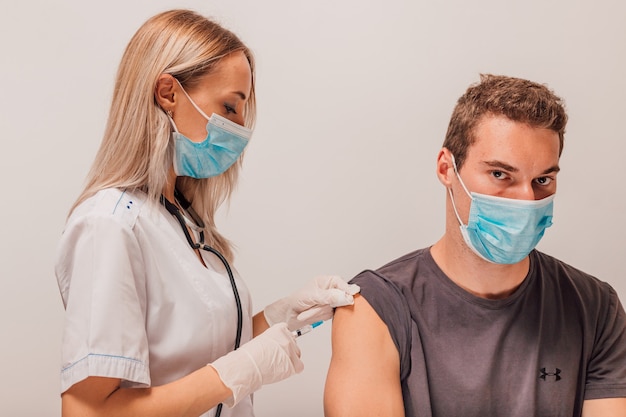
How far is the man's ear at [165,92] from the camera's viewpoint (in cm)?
172

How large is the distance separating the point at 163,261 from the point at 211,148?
29cm

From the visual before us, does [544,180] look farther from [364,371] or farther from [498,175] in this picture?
[364,371]

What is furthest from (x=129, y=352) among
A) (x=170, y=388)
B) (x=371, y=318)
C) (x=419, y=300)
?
(x=419, y=300)

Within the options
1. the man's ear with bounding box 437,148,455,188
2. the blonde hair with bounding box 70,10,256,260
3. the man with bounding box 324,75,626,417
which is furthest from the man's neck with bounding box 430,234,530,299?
the blonde hair with bounding box 70,10,256,260

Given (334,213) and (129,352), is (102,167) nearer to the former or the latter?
Answer: (129,352)

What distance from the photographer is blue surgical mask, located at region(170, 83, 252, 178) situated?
1767 mm

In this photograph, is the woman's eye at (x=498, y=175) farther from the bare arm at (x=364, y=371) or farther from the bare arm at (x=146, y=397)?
the bare arm at (x=146, y=397)

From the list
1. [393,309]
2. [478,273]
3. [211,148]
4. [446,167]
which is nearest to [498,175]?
[446,167]

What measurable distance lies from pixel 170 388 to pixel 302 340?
1.14 m

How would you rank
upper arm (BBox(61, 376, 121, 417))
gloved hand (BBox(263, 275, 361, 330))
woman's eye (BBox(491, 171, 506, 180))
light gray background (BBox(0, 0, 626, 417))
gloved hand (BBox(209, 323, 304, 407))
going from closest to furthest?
upper arm (BBox(61, 376, 121, 417))
gloved hand (BBox(209, 323, 304, 407))
woman's eye (BBox(491, 171, 506, 180))
gloved hand (BBox(263, 275, 361, 330))
light gray background (BBox(0, 0, 626, 417))

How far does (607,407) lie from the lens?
1.80 m

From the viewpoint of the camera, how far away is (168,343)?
1675 millimetres

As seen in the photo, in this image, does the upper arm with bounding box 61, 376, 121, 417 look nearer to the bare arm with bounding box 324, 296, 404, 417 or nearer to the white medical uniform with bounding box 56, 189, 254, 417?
the white medical uniform with bounding box 56, 189, 254, 417

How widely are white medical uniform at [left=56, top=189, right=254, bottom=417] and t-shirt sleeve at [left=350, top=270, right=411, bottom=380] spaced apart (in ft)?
1.08
